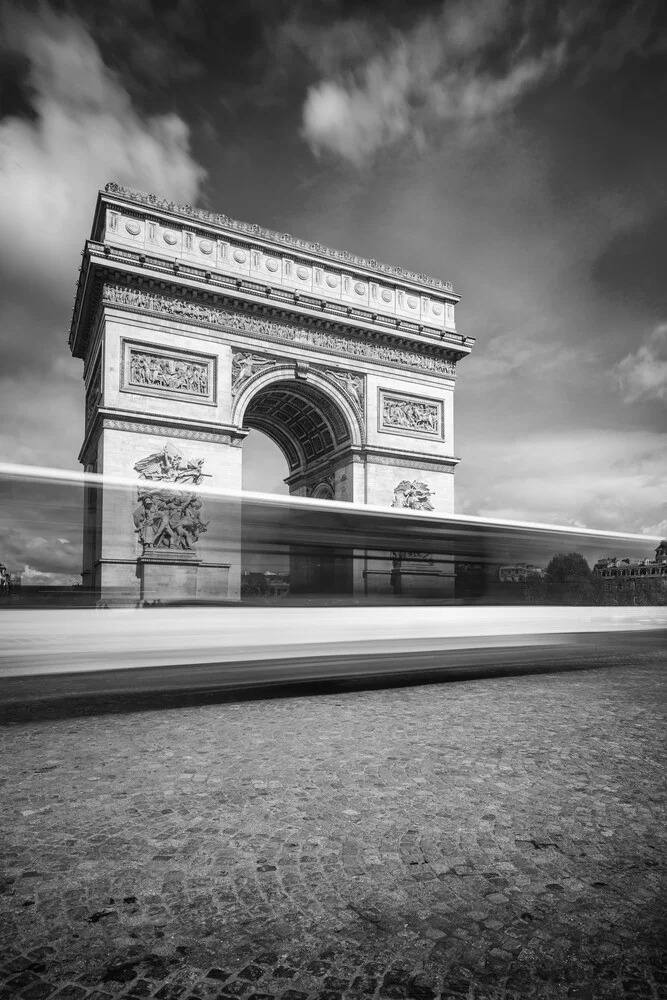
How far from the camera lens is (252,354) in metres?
17.1

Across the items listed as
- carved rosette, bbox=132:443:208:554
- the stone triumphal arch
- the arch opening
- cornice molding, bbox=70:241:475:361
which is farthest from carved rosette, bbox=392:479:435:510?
carved rosette, bbox=132:443:208:554

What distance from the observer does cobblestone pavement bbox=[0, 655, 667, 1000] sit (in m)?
1.45

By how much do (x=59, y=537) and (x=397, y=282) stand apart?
56.3 feet

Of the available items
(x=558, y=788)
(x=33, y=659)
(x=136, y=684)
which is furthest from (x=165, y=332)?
(x=558, y=788)

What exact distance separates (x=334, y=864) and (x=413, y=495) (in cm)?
1645

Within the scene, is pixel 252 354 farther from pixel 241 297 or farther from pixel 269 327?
pixel 241 297

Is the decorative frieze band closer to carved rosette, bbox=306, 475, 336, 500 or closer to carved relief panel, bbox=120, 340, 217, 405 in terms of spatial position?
carved relief panel, bbox=120, 340, 217, 405

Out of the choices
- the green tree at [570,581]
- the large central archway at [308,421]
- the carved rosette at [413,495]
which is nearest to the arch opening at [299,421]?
the large central archway at [308,421]

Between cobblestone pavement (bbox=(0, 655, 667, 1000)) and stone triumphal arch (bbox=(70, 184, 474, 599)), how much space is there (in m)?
12.2

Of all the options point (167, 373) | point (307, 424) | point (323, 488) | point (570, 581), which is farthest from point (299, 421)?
point (570, 581)

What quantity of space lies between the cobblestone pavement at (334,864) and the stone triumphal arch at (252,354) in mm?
12202

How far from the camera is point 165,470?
1504 centimetres

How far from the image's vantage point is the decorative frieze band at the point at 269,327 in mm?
15552

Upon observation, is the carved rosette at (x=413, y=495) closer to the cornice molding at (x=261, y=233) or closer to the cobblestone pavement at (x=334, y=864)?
the cornice molding at (x=261, y=233)
